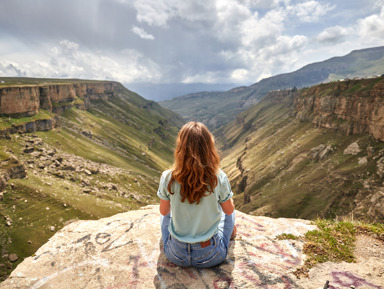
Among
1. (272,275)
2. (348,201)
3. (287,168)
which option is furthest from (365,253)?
(287,168)

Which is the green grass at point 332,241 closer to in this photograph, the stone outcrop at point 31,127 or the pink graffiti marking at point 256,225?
the pink graffiti marking at point 256,225

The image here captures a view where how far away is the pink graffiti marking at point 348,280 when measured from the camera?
241 inches

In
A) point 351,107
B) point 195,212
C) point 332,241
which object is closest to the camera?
point 195,212

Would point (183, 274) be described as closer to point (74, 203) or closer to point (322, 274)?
point (322, 274)

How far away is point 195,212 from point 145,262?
360cm

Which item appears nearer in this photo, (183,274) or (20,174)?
(183,274)

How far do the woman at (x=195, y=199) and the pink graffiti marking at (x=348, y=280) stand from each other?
349 cm

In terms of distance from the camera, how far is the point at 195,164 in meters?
5.71

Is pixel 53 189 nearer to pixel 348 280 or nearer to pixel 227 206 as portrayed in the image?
pixel 227 206

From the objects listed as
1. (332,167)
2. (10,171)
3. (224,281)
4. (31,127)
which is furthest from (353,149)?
(31,127)

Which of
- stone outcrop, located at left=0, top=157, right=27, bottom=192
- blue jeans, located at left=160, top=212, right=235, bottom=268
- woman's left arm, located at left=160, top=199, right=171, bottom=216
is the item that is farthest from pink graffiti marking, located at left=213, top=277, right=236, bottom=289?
stone outcrop, located at left=0, top=157, right=27, bottom=192

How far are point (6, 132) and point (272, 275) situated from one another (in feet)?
349

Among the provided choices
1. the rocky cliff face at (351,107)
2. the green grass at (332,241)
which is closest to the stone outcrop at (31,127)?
the green grass at (332,241)

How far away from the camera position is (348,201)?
178 feet
